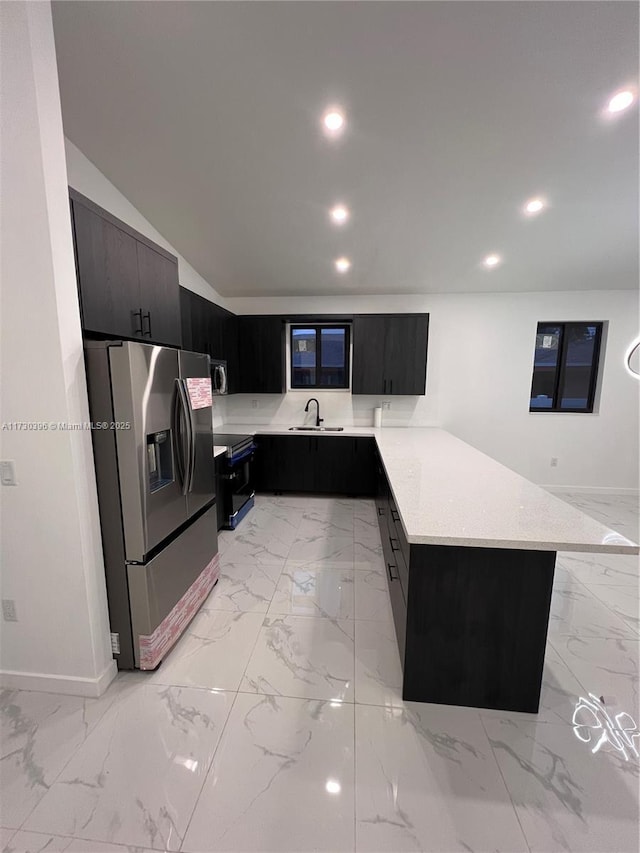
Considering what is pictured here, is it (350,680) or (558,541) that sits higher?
(558,541)

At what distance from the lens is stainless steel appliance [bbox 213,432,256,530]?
321cm

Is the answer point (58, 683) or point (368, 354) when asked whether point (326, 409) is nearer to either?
point (368, 354)

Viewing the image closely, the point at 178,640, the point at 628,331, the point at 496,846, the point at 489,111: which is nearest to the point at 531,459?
the point at 628,331

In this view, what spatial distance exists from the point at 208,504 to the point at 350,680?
134cm

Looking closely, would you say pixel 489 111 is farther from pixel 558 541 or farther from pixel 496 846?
pixel 496 846

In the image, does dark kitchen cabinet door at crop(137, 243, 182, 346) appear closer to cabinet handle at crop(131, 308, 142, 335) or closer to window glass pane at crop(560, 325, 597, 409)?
cabinet handle at crop(131, 308, 142, 335)

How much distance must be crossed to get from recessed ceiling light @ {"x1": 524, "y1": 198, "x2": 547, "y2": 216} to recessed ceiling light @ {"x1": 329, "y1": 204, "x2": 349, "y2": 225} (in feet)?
4.90

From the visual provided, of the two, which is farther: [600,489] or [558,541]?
[600,489]

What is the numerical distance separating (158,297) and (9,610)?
1.90 metres

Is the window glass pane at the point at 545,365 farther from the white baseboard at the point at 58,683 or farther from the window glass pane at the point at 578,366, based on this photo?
the white baseboard at the point at 58,683

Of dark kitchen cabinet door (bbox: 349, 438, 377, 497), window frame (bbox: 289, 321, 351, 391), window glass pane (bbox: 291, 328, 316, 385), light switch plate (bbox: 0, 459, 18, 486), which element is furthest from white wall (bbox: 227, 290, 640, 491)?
light switch plate (bbox: 0, 459, 18, 486)

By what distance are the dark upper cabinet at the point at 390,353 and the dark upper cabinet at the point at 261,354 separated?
Result: 99 centimetres

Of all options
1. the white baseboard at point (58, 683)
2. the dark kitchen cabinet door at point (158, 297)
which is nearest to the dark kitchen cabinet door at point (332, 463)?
the dark kitchen cabinet door at point (158, 297)

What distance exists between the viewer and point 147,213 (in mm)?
2850
